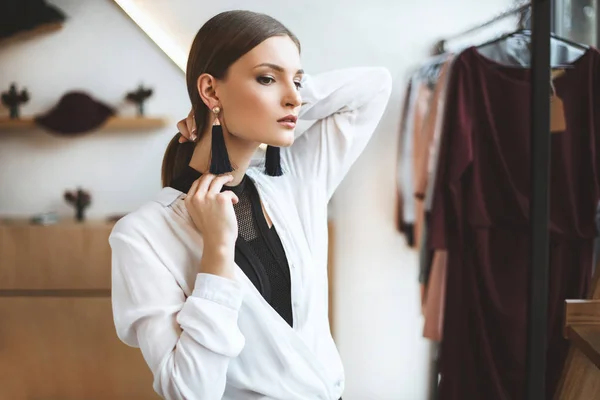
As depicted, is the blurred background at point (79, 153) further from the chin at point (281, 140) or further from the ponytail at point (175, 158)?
the chin at point (281, 140)

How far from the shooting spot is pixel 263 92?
2.06ft

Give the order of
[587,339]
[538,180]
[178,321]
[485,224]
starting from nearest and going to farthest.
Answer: [178,321] < [587,339] < [538,180] < [485,224]

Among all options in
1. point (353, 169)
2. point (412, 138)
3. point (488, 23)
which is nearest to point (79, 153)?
point (353, 169)

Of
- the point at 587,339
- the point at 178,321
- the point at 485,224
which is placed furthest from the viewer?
the point at 485,224

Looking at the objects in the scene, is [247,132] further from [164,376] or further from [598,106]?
[598,106]

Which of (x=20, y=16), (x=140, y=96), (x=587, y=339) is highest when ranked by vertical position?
(x=20, y=16)

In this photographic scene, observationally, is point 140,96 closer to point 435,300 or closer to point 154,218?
point 154,218

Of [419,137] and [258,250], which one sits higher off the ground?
[419,137]

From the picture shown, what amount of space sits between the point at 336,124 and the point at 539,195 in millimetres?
337

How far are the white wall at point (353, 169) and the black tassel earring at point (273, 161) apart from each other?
0.12 meters

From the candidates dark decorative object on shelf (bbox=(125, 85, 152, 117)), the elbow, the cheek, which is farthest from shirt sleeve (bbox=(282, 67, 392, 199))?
dark decorative object on shelf (bbox=(125, 85, 152, 117))

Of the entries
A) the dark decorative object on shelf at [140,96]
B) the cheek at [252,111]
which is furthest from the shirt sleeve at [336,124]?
the dark decorative object on shelf at [140,96]

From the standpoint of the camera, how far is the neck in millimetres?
653

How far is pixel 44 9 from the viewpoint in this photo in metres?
0.72
